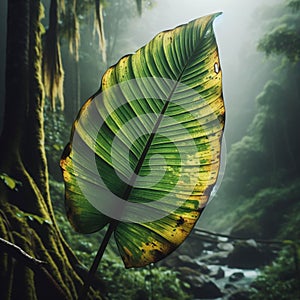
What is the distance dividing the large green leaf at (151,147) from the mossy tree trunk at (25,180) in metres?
1.04

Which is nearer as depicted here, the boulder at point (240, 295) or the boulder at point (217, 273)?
the boulder at point (240, 295)

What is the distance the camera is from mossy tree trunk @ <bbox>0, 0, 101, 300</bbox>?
5.26ft

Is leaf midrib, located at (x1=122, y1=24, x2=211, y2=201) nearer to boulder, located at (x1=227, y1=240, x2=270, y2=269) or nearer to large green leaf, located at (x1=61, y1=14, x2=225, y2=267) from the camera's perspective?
large green leaf, located at (x1=61, y1=14, x2=225, y2=267)

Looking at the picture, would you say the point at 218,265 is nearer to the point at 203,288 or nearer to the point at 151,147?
the point at 203,288

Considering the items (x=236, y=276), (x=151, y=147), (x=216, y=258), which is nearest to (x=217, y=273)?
(x=236, y=276)

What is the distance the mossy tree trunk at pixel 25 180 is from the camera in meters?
1.60

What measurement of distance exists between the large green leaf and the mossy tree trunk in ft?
3.41

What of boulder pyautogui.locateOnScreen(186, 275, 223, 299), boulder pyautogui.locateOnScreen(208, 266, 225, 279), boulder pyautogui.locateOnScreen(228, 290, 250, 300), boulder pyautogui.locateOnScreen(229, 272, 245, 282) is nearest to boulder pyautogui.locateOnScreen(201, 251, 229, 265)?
boulder pyautogui.locateOnScreen(208, 266, 225, 279)

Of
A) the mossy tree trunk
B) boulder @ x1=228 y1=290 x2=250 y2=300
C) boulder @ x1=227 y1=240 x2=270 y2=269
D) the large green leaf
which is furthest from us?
boulder @ x1=227 y1=240 x2=270 y2=269

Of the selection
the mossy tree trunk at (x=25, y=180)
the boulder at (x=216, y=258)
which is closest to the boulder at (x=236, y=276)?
the boulder at (x=216, y=258)

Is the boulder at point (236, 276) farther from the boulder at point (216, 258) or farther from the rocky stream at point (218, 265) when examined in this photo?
the boulder at point (216, 258)

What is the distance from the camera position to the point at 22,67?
6.98 feet

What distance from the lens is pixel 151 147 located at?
24.9 inches

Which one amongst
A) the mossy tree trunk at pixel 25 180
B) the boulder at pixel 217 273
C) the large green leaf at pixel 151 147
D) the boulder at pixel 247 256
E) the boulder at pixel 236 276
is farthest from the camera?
the boulder at pixel 247 256
